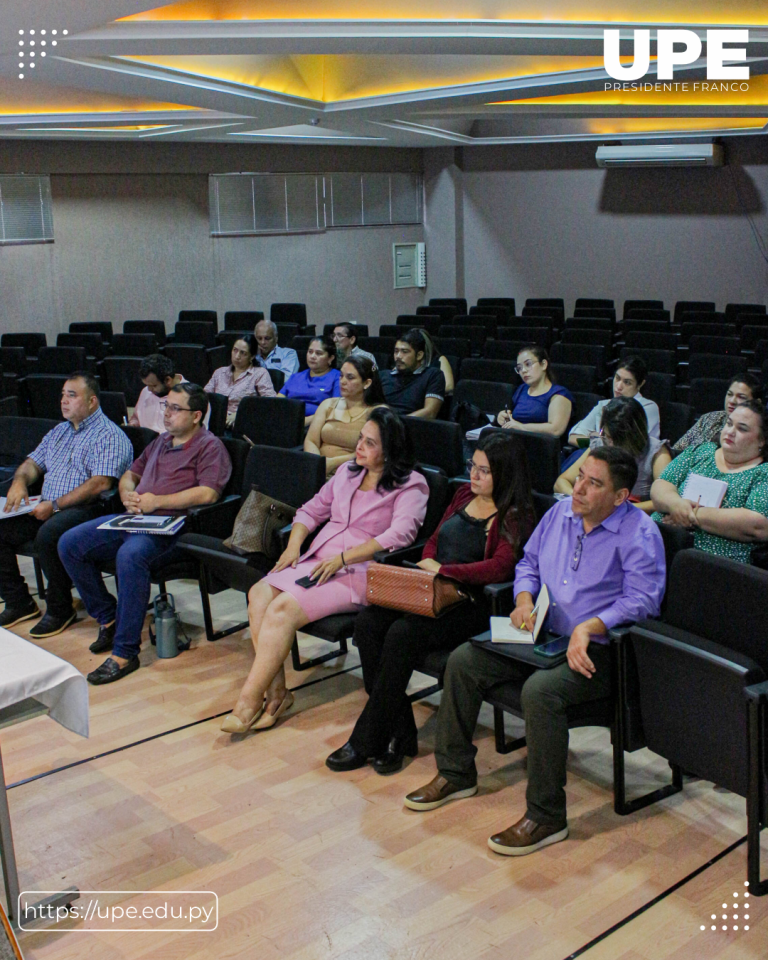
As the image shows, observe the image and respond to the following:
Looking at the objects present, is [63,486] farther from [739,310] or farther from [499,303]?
[499,303]

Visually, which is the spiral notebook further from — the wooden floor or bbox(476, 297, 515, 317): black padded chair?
bbox(476, 297, 515, 317): black padded chair

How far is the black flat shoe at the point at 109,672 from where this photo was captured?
4.48m

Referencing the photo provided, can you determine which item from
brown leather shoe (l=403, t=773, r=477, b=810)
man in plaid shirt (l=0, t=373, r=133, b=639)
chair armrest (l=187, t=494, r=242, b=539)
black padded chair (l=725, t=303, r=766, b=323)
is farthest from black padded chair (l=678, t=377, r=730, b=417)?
black padded chair (l=725, t=303, r=766, b=323)

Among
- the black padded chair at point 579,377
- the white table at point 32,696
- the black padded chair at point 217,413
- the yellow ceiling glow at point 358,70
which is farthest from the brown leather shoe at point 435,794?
the yellow ceiling glow at point 358,70

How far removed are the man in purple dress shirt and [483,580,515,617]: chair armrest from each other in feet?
0.26

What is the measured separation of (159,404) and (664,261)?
919 cm

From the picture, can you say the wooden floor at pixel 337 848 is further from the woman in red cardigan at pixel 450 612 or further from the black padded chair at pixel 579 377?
the black padded chair at pixel 579 377

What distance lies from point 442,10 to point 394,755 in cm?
415

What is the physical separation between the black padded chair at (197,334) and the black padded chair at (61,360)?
5.97 ft

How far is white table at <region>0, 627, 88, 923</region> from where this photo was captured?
9.19 feet

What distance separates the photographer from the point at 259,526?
14.5 feet

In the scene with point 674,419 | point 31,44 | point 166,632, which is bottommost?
point 166,632

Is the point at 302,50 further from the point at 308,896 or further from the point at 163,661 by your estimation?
the point at 308,896

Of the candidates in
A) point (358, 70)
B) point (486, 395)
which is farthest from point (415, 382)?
point (358, 70)
